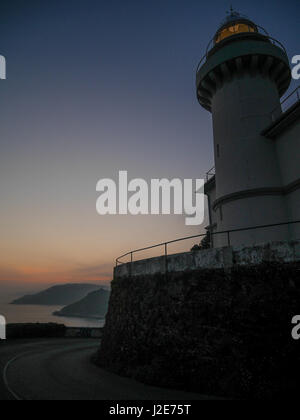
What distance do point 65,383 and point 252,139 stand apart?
54.6ft

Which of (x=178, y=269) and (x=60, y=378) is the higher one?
(x=178, y=269)

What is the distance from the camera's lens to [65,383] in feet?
35.1

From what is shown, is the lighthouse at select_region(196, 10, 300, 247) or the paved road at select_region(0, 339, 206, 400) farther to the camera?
the lighthouse at select_region(196, 10, 300, 247)

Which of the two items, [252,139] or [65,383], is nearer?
[65,383]

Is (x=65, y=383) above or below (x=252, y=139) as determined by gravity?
below

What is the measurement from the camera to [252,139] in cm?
1648

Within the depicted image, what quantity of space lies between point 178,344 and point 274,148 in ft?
42.4

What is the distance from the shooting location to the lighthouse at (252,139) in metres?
14.8

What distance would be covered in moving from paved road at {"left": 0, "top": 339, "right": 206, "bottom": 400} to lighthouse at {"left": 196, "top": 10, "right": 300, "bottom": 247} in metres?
9.56

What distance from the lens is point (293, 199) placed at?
14633mm

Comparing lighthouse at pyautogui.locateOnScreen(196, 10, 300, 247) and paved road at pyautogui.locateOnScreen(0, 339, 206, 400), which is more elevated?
lighthouse at pyautogui.locateOnScreen(196, 10, 300, 247)

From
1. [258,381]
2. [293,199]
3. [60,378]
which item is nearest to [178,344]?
[258,381]

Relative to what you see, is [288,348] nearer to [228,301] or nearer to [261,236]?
[228,301]

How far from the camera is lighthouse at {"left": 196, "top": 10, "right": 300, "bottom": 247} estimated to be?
14836 millimetres
